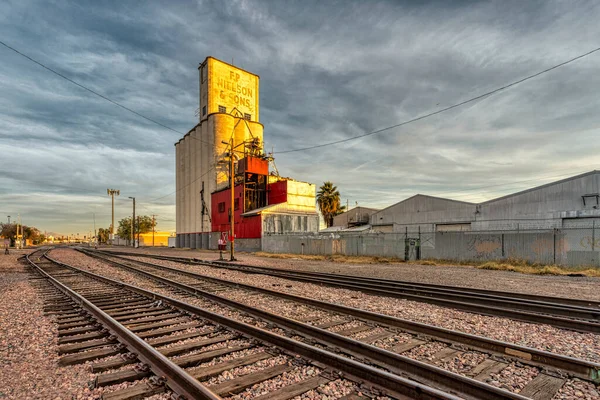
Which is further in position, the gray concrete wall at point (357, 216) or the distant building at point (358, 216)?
the gray concrete wall at point (357, 216)

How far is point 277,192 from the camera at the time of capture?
52.8m

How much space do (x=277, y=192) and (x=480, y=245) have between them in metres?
34.3

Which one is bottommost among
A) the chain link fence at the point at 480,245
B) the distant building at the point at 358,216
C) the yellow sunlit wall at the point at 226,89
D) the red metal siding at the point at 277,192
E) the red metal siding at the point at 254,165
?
the chain link fence at the point at 480,245

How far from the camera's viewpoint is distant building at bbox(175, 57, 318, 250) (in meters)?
47.8

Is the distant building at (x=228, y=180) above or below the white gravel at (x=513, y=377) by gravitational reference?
above

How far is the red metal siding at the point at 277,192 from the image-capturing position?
5119cm

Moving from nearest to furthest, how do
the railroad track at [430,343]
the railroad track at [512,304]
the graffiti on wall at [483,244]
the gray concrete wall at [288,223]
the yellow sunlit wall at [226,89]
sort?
the railroad track at [430,343]
the railroad track at [512,304]
the graffiti on wall at [483,244]
the gray concrete wall at [288,223]
the yellow sunlit wall at [226,89]

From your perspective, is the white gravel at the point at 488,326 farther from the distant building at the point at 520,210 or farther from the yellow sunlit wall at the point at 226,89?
the yellow sunlit wall at the point at 226,89

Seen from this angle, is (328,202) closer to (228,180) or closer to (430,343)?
(228,180)

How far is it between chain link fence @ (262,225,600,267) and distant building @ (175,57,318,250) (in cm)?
1568

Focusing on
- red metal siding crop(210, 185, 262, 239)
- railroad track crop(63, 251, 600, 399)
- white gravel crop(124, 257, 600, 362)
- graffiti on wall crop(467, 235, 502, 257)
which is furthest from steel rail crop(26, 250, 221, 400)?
red metal siding crop(210, 185, 262, 239)

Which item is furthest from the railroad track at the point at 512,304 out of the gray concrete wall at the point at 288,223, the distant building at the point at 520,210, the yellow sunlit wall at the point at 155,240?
the yellow sunlit wall at the point at 155,240

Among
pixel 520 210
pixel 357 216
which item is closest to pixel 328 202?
pixel 357 216

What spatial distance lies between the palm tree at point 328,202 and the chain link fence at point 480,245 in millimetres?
Result: 30742
